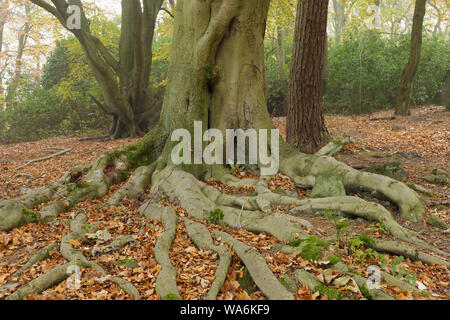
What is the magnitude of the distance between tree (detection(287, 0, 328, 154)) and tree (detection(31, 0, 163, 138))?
6.28 m

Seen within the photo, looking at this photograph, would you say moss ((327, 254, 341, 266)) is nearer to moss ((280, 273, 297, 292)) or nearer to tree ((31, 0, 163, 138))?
moss ((280, 273, 297, 292))

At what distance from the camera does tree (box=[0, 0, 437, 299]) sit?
4273 millimetres

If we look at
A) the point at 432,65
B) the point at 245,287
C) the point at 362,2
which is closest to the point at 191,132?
the point at 245,287

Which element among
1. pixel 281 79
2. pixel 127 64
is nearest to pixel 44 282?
pixel 127 64

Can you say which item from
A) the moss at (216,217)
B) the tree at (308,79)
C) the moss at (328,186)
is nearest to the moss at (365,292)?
the moss at (216,217)

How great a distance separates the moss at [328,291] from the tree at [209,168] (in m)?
0.82

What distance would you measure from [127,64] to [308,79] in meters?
7.63

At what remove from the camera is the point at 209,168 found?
5883 mm

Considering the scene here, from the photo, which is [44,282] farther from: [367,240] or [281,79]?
[281,79]

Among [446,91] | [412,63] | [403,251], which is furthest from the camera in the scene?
[446,91]

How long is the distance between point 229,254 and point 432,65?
14511 mm

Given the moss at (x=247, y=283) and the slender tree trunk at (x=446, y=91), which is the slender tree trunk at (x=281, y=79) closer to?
the slender tree trunk at (x=446, y=91)

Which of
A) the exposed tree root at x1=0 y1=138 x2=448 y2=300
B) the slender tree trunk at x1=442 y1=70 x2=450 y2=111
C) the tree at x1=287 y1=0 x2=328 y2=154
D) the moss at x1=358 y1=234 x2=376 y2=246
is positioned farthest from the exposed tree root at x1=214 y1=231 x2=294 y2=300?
the slender tree trunk at x1=442 y1=70 x2=450 y2=111

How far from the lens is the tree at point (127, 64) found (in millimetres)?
10567
